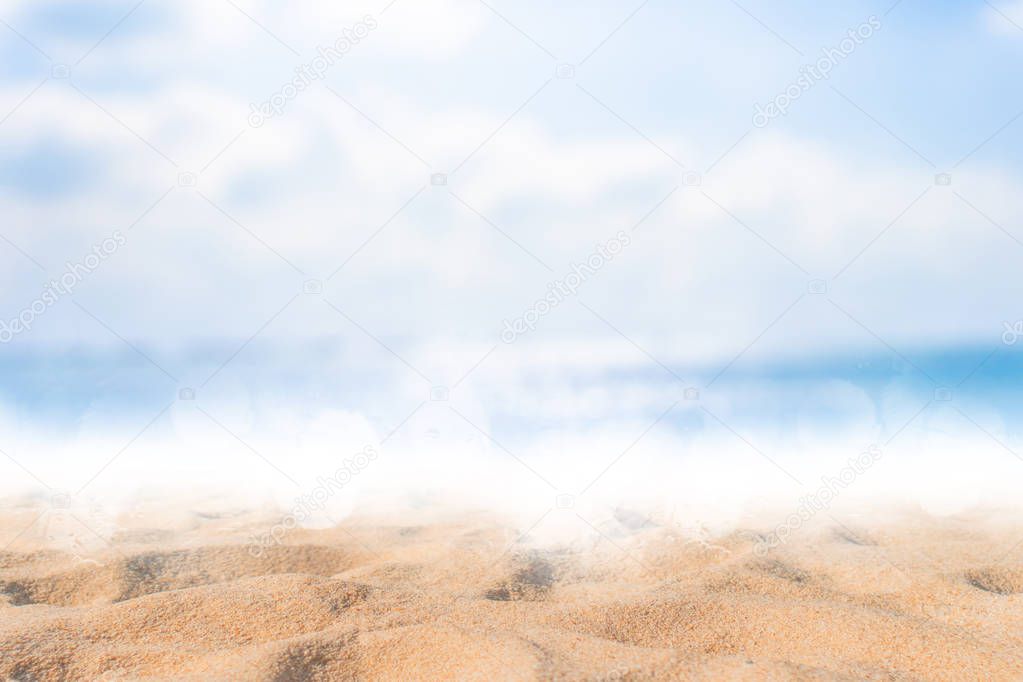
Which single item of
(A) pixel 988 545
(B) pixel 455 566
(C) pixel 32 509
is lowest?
(A) pixel 988 545

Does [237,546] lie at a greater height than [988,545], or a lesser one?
greater

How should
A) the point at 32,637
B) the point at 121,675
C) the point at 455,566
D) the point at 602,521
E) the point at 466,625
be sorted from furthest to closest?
the point at 602,521
the point at 455,566
the point at 466,625
the point at 32,637
the point at 121,675

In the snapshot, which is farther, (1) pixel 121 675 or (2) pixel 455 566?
(2) pixel 455 566

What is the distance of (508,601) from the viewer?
17.3 ft

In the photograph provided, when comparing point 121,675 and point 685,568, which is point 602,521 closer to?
point 685,568

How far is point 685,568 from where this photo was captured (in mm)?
6172

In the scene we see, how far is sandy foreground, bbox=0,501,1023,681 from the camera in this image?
12.9ft

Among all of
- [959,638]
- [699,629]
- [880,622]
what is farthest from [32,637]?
[959,638]

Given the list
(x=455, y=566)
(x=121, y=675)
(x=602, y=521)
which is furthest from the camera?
(x=602, y=521)

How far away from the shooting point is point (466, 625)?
4477 millimetres

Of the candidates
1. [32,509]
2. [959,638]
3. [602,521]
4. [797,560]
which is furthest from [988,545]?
[32,509]

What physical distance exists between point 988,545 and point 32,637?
7179 mm

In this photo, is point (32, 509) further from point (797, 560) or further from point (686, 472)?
point (686, 472)

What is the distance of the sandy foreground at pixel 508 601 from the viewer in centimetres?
393
